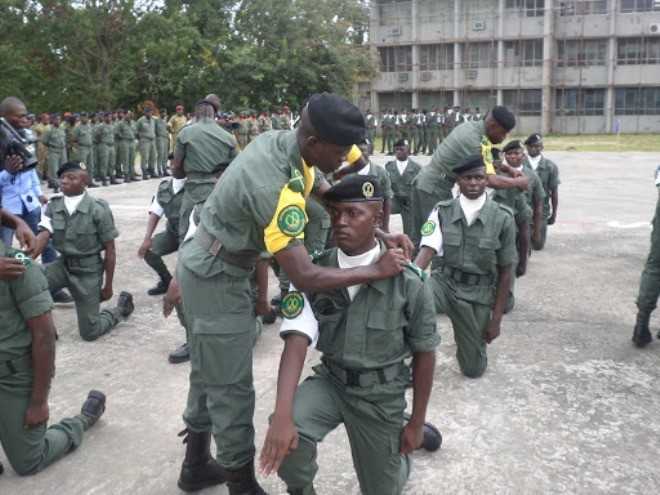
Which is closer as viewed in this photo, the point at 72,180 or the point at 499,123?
the point at 499,123

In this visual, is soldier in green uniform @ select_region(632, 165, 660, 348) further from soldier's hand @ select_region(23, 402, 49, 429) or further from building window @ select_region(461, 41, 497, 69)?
building window @ select_region(461, 41, 497, 69)

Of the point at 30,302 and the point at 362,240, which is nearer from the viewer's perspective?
the point at 362,240

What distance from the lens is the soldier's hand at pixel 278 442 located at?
239cm

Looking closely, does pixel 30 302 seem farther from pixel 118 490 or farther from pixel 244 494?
pixel 244 494

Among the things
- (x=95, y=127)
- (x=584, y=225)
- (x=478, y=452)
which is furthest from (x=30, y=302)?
(x=95, y=127)

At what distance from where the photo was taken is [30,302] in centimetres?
314

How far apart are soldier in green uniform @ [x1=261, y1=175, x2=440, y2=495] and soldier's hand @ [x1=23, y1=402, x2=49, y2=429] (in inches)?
55.0

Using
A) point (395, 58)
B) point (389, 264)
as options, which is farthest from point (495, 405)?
point (395, 58)

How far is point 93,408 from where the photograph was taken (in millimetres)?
3854

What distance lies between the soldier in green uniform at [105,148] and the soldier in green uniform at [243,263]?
14.1m

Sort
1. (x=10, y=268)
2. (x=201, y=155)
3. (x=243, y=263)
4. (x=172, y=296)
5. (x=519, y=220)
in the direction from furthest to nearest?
(x=519, y=220) < (x=201, y=155) < (x=172, y=296) < (x=10, y=268) < (x=243, y=263)

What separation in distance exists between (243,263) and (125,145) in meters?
15.0

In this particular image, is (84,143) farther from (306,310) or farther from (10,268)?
(306,310)

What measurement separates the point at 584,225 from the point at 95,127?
11727mm
